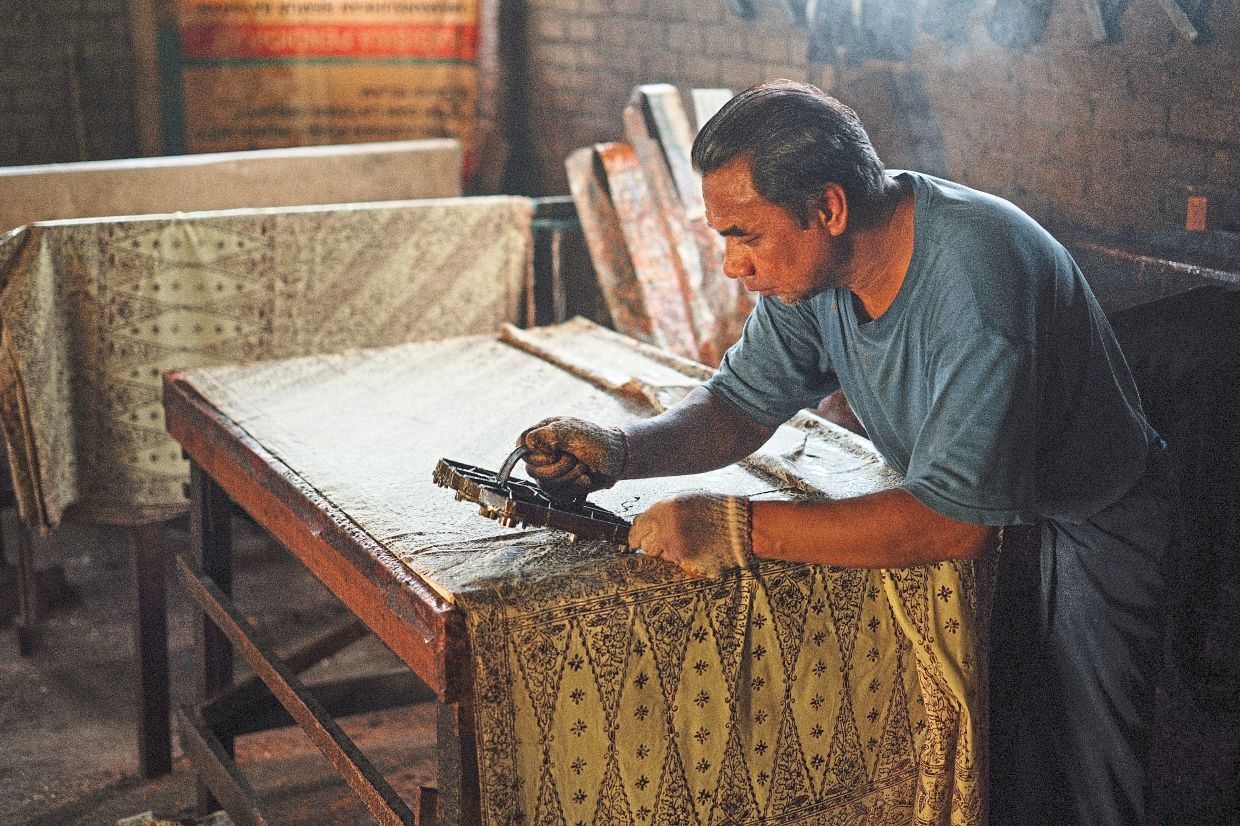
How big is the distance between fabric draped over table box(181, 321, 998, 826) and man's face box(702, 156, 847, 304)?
0.42 meters

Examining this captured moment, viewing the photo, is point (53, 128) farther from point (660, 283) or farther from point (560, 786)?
point (560, 786)

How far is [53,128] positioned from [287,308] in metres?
3.57

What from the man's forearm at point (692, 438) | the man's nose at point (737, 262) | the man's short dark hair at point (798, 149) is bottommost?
the man's forearm at point (692, 438)

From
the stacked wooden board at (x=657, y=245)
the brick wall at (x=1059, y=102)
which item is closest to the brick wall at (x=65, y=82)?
the brick wall at (x=1059, y=102)

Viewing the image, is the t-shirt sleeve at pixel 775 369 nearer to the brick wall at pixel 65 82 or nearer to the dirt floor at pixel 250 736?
the dirt floor at pixel 250 736

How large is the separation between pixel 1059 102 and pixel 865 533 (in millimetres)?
1994

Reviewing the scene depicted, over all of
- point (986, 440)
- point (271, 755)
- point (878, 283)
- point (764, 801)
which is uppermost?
point (878, 283)

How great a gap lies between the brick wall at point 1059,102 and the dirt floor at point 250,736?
1.19 meters

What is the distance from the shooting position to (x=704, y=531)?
5.96 feet

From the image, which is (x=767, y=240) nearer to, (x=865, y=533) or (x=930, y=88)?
(x=865, y=533)

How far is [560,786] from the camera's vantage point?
1780 millimetres

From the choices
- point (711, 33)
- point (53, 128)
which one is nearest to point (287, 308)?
point (711, 33)

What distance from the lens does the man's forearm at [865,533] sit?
1.77m

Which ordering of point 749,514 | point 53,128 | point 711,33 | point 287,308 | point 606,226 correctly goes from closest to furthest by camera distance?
point 749,514 → point 287,308 → point 606,226 → point 711,33 → point 53,128
